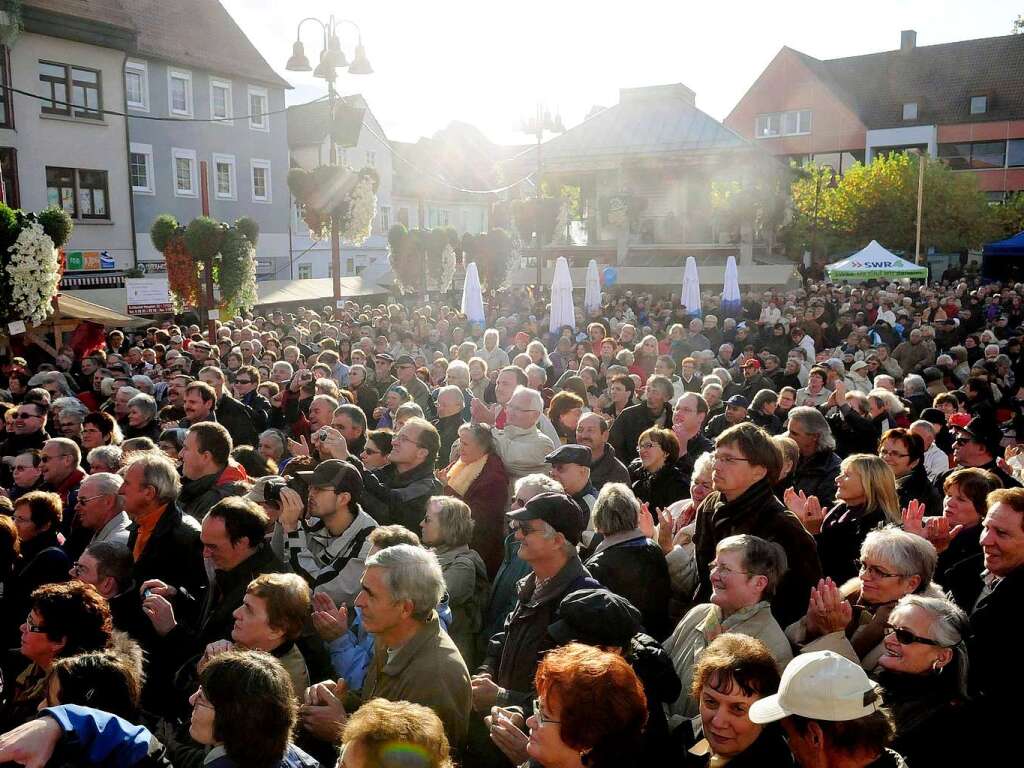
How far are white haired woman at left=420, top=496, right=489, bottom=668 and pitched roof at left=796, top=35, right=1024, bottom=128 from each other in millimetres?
57073

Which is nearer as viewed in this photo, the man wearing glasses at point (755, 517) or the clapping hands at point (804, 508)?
the man wearing glasses at point (755, 517)

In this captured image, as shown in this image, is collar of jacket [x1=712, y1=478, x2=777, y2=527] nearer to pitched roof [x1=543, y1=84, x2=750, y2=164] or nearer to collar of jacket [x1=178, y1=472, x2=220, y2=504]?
collar of jacket [x1=178, y1=472, x2=220, y2=504]

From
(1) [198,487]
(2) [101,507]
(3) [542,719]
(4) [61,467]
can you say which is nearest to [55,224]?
(4) [61,467]

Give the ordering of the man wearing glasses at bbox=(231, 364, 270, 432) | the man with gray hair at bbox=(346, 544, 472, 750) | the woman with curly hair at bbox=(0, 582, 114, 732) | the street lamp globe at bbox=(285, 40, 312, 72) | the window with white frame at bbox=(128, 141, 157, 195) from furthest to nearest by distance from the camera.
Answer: the window with white frame at bbox=(128, 141, 157, 195) < the street lamp globe at bbox=(285, 40, 312, 72) < the man wearing glasses at bbox=(231, 364, 270, 432) < the woman with curly hair at bbox=(0, 582, 114, 732) < the man with gray hair at bbox=(346, 544, 472, 750)

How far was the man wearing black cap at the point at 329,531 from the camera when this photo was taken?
14.1 feet

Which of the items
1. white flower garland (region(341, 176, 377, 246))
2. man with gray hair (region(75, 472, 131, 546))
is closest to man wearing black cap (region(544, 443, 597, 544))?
man with gray hair (region(75, 472, 131, 546))

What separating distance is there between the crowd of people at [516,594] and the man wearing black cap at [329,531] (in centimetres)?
1

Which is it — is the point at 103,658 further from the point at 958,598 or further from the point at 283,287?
the point at 283,287

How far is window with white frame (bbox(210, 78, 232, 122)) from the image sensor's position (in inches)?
1328

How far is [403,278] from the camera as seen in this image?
28.8 meters

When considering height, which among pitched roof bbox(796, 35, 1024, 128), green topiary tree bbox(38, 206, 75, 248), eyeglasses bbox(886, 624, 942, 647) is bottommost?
eyeglasses bbox(886, 624, 942, 647)

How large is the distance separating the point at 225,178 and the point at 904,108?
142 feet

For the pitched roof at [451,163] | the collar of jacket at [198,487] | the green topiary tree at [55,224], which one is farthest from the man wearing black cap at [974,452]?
the pitched roof at [451,163]

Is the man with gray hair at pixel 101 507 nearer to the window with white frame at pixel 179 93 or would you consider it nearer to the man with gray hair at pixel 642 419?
the man with gray hair at pixel 642 419
